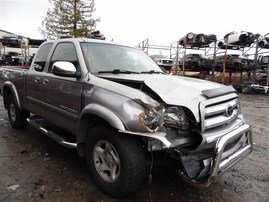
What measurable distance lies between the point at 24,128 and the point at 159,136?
4140 millimetres

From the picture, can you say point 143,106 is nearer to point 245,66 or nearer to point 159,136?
point 159,136

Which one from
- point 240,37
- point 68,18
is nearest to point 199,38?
point 240,37

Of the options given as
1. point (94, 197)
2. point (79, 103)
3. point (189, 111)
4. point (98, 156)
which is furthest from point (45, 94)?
point (189, 111)

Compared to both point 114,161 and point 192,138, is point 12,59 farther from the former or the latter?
point 192,138

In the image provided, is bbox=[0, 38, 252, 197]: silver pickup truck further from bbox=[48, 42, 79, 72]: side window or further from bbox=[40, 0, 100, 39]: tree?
bbox=[40, 0, 100, 39]: tree

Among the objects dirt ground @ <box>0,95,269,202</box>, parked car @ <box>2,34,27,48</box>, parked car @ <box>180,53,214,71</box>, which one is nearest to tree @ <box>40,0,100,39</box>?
parked car @ <box>2,34,27,48</box>

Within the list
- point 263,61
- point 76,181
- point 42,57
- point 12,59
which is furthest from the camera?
point 12,59

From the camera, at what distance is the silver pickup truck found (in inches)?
92.6

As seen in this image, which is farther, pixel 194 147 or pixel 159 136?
pixel 194 147

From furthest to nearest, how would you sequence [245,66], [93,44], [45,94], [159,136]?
[245,66] < [45,94] < [93,44] < [159,136]

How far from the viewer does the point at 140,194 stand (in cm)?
280

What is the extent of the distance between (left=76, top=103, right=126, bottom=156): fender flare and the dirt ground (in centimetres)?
50

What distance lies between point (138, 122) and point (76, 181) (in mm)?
1402

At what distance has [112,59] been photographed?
3.57 m
